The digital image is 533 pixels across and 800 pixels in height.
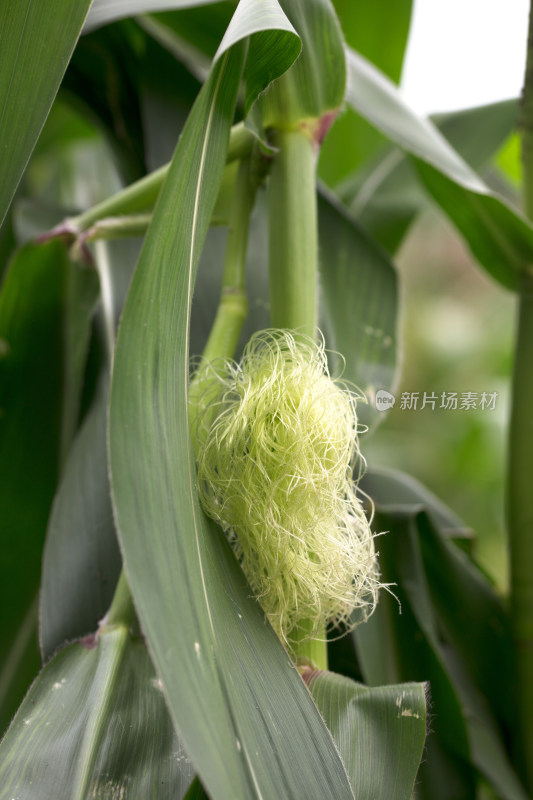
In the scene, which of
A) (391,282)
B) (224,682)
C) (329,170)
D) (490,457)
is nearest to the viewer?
(224,682)

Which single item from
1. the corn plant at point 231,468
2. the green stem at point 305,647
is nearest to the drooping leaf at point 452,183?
the corn plant at point 231,468

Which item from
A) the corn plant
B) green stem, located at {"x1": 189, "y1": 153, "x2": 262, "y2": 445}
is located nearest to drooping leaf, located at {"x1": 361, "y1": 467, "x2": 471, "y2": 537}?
the corn plant

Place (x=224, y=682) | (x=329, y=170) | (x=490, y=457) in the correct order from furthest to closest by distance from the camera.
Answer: (x=490, y=457), (x=329, y=170), (x=224, y=682)

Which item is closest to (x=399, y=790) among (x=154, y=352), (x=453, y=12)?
(x=154, y=352)

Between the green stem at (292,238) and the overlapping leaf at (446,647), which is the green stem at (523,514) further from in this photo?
the green stem at (292,238)

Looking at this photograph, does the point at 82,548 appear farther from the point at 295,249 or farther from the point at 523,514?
the point at 523,514

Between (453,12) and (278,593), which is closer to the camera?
(278,593)

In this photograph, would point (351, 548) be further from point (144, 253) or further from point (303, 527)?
point (144, 253)
